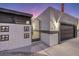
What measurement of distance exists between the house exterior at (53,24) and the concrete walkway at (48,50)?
0.10 metres

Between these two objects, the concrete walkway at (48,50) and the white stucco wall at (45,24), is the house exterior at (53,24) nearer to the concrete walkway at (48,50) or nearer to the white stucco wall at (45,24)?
the white stucco wall at (45,24)

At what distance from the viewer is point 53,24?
2.22 meters

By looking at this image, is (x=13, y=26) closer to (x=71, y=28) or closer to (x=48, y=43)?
(x=48, y=43)

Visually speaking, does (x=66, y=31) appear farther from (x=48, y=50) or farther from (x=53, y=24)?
(x=48, y=50)

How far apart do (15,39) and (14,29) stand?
189 millimetres

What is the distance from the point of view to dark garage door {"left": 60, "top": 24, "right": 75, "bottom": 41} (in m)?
2.31

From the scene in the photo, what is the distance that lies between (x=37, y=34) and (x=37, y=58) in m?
0.47

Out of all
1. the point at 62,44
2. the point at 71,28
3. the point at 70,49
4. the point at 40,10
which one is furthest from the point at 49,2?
the point at 70,49

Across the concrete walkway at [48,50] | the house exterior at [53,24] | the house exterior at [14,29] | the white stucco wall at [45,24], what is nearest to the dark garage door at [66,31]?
the house exterior at [53,24]

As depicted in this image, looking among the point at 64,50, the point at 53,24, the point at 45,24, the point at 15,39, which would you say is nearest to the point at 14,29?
the point at 15,39

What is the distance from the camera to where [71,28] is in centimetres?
235

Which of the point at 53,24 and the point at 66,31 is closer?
the point at 53,24

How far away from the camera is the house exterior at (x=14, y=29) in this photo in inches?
77.4

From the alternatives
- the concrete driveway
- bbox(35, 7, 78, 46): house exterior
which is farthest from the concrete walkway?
bbox(35, 7, 78, 46): house exterior
